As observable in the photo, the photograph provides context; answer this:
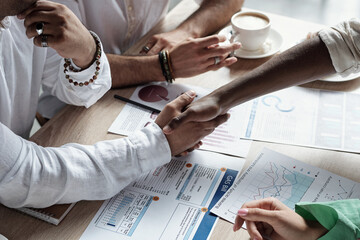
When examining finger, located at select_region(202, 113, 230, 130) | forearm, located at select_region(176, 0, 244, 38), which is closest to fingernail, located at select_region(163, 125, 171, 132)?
finger, located at select_region(202, 113, 230, 130)

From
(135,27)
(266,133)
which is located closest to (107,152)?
(266,133)

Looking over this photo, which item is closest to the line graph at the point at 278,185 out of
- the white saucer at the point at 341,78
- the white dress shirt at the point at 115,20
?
the white saucer at the point at 341,78

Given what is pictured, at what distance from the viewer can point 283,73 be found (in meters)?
1.11

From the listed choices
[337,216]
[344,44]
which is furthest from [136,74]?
[337,216]

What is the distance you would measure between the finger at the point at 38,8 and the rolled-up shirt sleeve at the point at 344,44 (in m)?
0.72

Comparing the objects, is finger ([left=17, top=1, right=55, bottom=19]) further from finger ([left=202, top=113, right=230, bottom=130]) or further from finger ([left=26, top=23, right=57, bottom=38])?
finger ([left=202, top=113, right=230, bottom=130])

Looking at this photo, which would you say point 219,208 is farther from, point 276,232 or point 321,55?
point 321,55

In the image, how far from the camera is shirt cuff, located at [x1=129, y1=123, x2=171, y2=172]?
40.7 inches

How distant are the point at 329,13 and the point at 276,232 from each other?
104 inches

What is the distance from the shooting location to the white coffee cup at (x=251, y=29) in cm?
133

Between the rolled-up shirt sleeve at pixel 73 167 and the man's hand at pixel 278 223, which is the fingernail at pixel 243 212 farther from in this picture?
the rolled-up shirt sleeve at pixel 73 167

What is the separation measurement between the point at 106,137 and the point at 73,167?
172 millimetres

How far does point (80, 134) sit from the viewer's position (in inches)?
45.6

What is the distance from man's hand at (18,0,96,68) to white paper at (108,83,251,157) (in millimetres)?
195
